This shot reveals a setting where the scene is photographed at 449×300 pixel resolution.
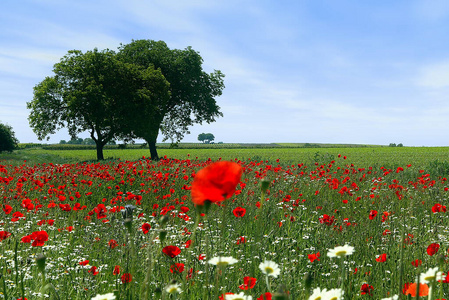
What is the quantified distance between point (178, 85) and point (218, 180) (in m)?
31.0

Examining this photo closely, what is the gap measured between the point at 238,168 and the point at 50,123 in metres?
30.3

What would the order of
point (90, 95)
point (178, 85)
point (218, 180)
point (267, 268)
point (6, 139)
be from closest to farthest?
point (218, 180) < point (267, 268) < point (90, 95) < point (178, 85) < point (6, 139)

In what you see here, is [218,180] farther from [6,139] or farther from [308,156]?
[6,139]

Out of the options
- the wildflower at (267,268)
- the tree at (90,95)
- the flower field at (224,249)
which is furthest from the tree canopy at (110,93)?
the wildflower at (267,268)

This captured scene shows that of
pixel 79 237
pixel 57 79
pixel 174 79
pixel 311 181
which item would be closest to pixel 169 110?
pixel 174 79

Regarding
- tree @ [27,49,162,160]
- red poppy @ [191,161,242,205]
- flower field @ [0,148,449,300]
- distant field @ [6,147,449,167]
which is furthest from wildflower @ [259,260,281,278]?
tree @ [27,49,162,160]

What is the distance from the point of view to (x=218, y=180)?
1075 mm

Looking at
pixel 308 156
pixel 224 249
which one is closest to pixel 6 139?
pixel 308 156

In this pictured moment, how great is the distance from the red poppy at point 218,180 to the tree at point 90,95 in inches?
1003

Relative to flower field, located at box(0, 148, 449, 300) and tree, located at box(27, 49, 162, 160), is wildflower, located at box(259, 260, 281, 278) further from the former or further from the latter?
tree, located at box(27, 49, 162, 160)

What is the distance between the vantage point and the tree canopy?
25766 millimetres

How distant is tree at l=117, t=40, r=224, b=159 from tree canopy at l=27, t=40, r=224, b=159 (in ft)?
0.28

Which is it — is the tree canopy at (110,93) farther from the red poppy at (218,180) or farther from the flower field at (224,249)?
the red poppy at (218,180)

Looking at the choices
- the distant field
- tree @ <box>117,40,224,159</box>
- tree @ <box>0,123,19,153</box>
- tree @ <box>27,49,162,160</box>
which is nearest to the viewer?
the distant field
